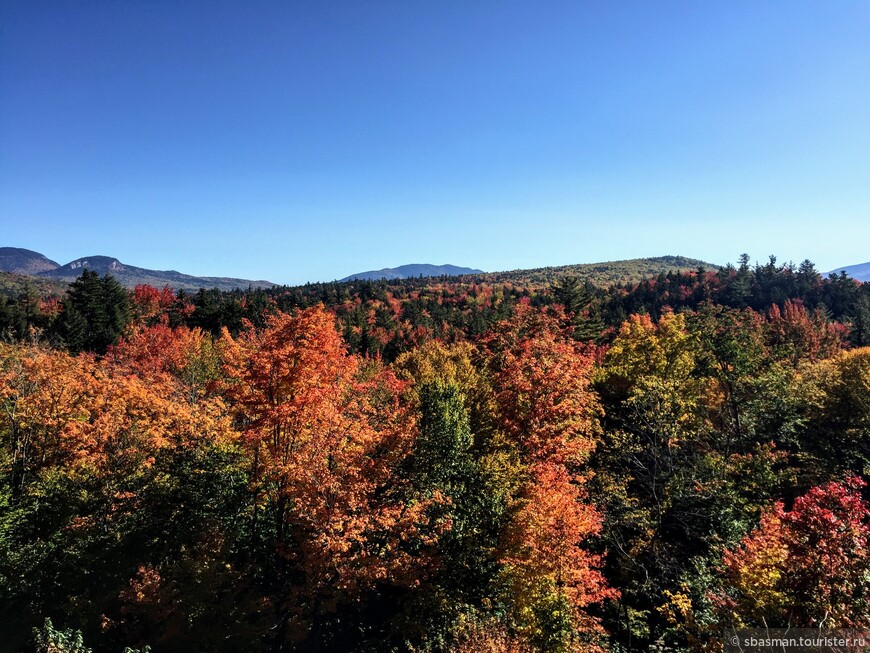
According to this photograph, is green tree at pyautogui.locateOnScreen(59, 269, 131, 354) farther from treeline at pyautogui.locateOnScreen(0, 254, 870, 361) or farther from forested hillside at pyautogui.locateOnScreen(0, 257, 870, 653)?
forested hillside at pyautogui.locateOnScreen(0, 257, 870, 653)

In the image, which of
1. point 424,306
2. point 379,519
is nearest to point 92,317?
point 379,519

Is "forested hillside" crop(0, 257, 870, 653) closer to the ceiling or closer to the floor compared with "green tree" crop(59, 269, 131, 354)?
closer to the floor

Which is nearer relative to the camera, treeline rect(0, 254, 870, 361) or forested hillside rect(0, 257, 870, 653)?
forested hillside rect(0, 257, 870, 653)

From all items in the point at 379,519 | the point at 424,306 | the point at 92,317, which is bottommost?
the point at 379,519

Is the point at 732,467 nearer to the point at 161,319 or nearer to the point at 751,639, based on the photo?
the point at 751,639

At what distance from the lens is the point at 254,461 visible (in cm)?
1953

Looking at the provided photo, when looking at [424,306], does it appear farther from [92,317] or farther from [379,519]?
[379,519]

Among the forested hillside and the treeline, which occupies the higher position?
the treeline

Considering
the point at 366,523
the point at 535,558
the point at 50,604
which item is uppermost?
the point at 366,523

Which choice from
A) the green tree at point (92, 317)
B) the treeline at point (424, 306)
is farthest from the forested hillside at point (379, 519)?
the green tree at point (92, 317)

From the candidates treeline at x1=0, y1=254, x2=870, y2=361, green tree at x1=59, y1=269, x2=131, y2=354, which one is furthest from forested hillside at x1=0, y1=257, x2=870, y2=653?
green tree at x1=59, y1=269, x2=131, y2=354

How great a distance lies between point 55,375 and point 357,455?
19.4 m

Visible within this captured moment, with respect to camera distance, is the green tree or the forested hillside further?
the green tree

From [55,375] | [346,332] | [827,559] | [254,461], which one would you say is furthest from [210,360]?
[827,559]
